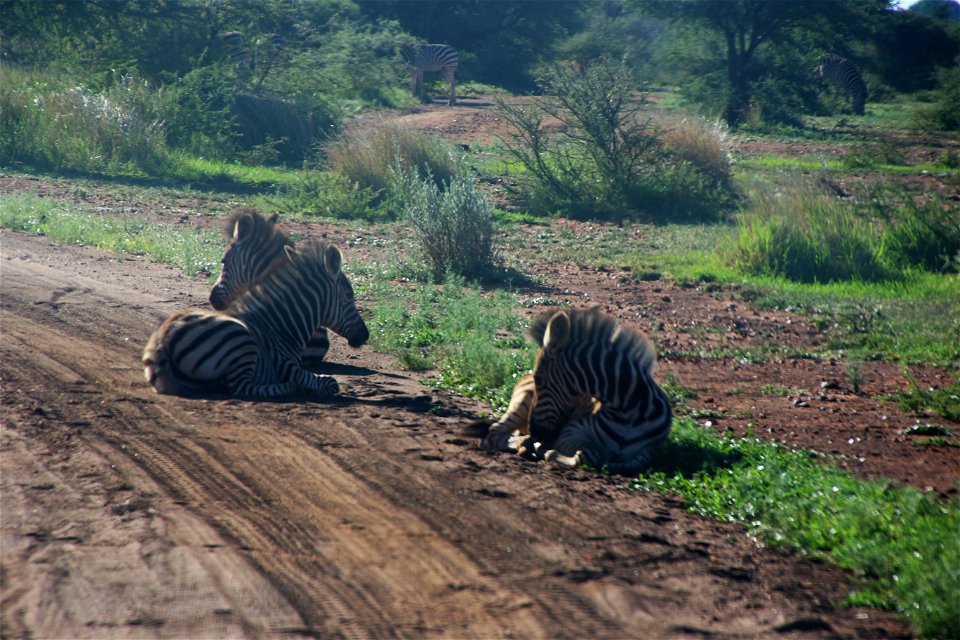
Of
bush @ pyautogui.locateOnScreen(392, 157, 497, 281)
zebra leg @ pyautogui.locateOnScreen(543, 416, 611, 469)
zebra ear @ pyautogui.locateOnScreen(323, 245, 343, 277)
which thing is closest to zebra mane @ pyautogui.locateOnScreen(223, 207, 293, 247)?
zebra ear @ pyautogui.locateOnScreen(323, 245, 343, 277)

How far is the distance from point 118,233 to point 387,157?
19.9 feet

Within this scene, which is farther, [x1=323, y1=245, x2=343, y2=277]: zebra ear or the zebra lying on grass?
[x1=323, y1=245, x2=343, y2=277]: zebra ear

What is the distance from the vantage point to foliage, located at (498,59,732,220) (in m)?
17.6

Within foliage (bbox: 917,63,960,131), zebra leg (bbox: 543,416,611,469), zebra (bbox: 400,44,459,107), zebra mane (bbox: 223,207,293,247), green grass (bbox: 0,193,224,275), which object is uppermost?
zebra (bbox: 400,44,459,107)

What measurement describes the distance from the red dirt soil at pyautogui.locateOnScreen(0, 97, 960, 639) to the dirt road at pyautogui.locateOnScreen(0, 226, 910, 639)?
0.01 m

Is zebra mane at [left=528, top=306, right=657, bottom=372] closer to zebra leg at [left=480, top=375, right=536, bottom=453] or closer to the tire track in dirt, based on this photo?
zebra leg at [left=480, top=375, right=536, bottom=453]

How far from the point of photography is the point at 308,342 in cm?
799

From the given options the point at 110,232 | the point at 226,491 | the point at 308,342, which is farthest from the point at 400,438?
the point at 110,232

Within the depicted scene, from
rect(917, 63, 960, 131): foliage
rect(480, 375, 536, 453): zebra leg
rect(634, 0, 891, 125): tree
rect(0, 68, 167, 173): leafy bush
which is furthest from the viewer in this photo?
rect(634, 0, 891, 125): tree

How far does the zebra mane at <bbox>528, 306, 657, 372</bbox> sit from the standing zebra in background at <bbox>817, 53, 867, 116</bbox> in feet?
95.1

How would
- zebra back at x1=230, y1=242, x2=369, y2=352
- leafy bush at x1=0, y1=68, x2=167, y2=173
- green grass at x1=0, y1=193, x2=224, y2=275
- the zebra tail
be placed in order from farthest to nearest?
leafy bush at x1=0, y1=68, x2=167, y2=173, green grass at x1=0, y1=193, x2=224, y2=275, zebra back at x1=230, y1=242, x2=369, y2=352, the zebra tail

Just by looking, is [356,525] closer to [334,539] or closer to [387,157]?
[334,539]

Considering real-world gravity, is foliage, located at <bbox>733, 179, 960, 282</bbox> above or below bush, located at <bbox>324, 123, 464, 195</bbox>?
below

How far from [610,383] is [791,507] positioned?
151 cm
